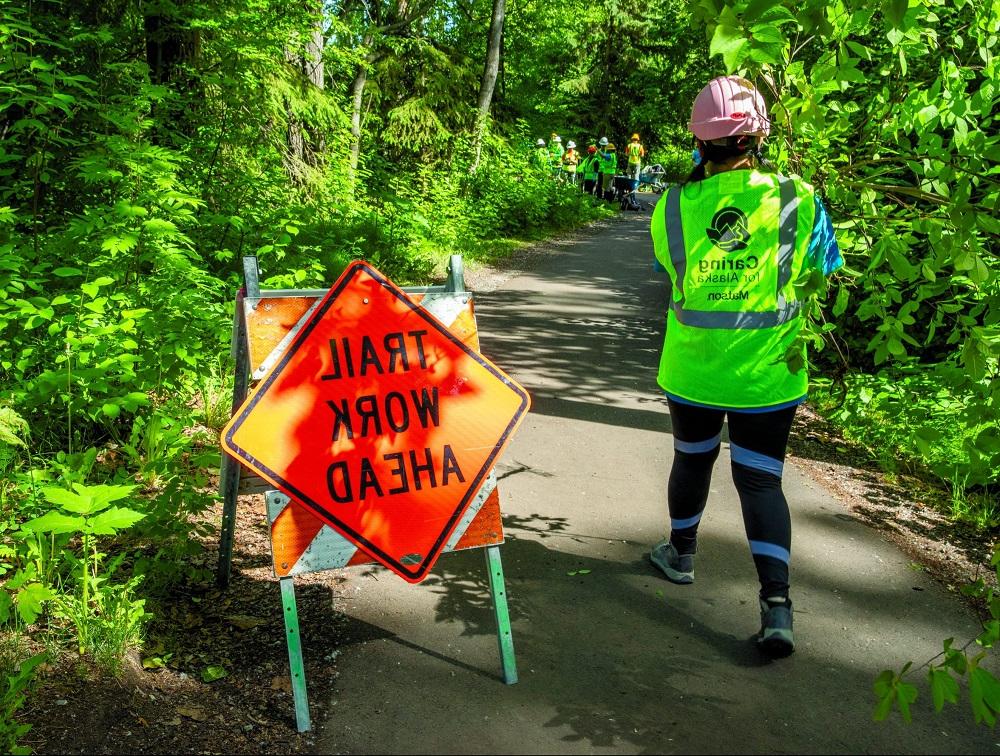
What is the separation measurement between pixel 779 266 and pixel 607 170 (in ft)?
96.8

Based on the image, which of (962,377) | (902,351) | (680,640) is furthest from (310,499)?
(962,377)

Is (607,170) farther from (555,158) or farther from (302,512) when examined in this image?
(302,512)

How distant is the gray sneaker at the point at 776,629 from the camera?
3.76 meters

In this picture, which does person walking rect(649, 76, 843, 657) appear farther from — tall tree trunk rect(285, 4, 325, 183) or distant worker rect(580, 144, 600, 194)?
distant worker rect(580, 144, 600, 194)

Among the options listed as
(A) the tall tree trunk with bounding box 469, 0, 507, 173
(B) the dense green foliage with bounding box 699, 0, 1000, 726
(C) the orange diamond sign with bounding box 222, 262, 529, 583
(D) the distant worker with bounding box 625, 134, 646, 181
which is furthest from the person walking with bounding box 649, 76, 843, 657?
(D) the distant worker with bounding box 625, 134, 646, 181

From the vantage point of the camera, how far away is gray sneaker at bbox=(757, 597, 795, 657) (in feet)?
12.3

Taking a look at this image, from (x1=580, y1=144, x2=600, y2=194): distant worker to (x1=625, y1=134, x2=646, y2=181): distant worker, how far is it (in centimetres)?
127

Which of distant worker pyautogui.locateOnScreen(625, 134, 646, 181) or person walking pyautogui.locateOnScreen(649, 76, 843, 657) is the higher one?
distant worker pyautogui.locateOnScreen(625, 134, 646, 181)

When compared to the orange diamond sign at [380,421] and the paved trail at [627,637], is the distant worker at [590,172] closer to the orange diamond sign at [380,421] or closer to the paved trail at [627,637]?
the paved trail at [627,637]

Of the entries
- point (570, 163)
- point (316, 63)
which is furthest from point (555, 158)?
point (316, 63)

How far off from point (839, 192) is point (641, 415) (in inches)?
164

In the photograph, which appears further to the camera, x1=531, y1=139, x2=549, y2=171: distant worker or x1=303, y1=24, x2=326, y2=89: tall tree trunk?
x1=531, y1=139, x2=549, y2=171: distant worker

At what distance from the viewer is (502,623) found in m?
3.56

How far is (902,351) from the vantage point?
2.95 m
